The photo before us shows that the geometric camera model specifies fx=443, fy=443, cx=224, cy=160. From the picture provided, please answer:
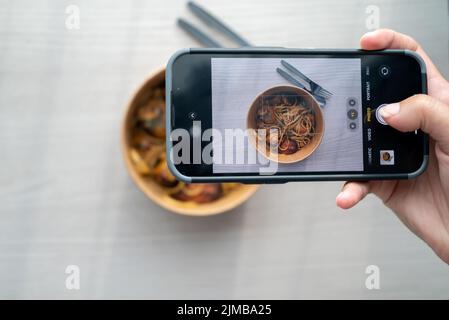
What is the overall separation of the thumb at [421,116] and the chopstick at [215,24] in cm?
25

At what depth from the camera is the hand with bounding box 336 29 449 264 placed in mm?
431

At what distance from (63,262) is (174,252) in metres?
0.16

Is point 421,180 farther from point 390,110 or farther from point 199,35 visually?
point 199,35

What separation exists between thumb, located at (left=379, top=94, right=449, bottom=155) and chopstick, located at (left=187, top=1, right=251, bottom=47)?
247mm

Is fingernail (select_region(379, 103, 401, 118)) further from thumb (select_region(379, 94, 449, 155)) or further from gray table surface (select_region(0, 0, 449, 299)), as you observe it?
gray table surface (select_region(0, 0, 449, 299))


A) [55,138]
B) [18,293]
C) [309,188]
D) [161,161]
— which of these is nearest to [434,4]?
[309,188]

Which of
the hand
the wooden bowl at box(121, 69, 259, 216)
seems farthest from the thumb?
the wooden bowl at box(121, 69, 259, 216)

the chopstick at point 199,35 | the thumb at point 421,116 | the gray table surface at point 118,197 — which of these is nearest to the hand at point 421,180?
the thumb at point 421,116

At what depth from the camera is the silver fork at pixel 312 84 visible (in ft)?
1.48

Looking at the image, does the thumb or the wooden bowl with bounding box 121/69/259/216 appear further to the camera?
the wooden bowl with bounding box 121/69/259/216

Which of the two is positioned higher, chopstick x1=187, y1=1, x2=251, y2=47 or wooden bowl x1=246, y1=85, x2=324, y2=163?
chopstick x1=187, y1=1, x2=251, y2=47

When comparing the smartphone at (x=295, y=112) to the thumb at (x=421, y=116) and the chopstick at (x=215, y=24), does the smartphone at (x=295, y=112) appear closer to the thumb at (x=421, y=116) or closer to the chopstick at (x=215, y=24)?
the thumb at (x=421, y=116)

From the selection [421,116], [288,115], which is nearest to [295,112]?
[288,115]

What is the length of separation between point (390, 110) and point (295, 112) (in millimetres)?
93
